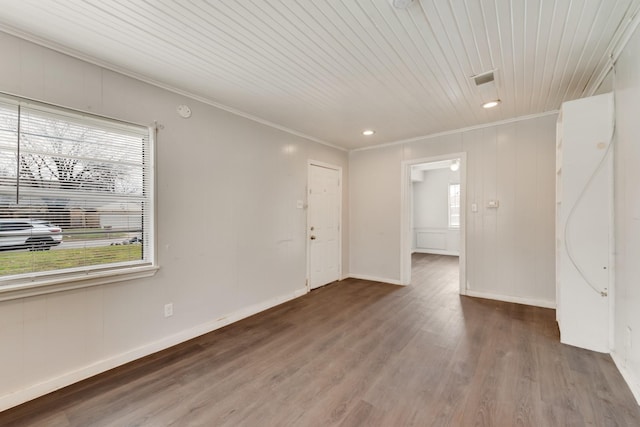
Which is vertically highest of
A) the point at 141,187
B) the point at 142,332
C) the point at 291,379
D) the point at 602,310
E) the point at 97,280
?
the point at 141,187

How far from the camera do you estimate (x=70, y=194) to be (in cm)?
208

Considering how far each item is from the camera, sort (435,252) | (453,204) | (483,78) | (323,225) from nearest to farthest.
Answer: (483,78), (323,225), (453,204), (435,252)

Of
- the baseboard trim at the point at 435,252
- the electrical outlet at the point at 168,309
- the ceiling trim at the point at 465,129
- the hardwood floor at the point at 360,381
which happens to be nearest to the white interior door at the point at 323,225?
the ceiling trim at the point at 465,129

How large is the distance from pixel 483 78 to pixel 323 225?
9.92 ft

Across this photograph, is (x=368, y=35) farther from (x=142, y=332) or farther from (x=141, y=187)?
(x=142, y=332)

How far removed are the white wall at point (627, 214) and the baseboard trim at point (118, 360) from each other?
3.45m

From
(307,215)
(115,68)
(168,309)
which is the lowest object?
(168,309)

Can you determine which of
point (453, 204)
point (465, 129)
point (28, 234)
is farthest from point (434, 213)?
point (28, 234)

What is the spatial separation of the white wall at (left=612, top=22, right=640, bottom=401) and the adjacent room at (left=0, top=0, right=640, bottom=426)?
26 mm

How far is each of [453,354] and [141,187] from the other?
10.7 ft

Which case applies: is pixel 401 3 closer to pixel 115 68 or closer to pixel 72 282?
pixel 115 68

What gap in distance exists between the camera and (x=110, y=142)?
230cm

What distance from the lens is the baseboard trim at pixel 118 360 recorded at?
6.07 ft

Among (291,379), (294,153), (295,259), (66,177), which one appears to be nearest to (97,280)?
(66,177)
